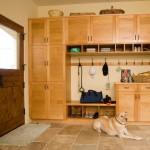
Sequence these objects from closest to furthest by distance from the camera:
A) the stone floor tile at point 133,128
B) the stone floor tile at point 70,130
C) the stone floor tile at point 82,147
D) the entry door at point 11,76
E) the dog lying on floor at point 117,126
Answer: the stone floor tile at point 82,147 → the dog lying on floor at point 117,126 → the entry door at point 11,76 → the stone floor tile at point 70,130 → the stone floor tile at point 133,128

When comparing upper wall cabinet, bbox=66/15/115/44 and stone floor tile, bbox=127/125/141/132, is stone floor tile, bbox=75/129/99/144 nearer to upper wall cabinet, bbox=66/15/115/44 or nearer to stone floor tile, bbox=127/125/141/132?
stone floor tile, bbox=127/125/141/132

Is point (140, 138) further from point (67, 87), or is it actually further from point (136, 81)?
point (67, 87)

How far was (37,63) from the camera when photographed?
450 cm

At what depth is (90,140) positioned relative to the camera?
129 inches

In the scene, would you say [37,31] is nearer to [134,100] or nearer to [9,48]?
[9,48]

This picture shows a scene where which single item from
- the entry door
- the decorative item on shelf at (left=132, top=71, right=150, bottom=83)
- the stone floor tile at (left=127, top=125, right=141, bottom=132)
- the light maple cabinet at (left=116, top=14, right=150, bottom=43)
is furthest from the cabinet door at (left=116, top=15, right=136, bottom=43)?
→ the entry door

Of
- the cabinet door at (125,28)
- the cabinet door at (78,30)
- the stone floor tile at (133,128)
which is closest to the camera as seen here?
the stone floor tile at (133,128)

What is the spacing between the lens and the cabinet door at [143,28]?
4.24 meters

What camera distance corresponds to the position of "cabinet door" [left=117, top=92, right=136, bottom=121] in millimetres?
4185

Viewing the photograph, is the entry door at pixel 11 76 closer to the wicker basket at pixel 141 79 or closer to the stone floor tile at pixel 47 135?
the stone floor tile at pixel 47 135

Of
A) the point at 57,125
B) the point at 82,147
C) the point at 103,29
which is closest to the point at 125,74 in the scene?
the point at 103,29

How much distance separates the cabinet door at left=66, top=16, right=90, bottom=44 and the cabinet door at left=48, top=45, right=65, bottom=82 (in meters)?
0.29

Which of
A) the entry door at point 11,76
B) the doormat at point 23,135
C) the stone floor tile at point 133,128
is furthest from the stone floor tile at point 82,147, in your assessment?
the entry door at point 11,76

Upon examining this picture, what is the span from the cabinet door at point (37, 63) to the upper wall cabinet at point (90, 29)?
0.64m
